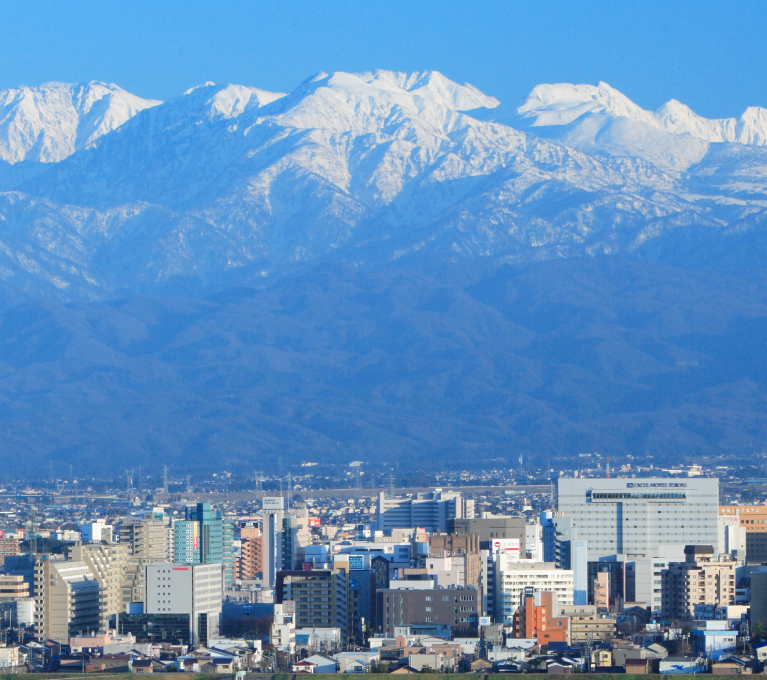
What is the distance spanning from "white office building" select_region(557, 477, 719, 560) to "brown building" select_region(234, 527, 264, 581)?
1496 cm

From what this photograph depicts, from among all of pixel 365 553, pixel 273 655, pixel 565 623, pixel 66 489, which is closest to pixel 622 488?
pixel 365 553

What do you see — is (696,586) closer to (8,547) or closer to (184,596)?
(184,596)

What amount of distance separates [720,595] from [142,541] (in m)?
27.2

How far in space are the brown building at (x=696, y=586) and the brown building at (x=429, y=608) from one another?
34.0 ft

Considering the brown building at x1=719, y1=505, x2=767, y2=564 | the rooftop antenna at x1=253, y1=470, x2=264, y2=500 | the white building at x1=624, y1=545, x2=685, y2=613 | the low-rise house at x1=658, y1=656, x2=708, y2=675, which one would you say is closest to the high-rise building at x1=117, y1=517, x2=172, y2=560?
the white building at x1=624, y1=545, x2=685, y2=613

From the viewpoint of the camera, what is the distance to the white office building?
90875mm

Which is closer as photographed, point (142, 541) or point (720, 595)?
point (720, 595)

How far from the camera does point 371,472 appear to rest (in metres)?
184

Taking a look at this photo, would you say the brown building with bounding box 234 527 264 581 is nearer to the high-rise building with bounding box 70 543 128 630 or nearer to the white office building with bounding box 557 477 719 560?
the white office building with bounding box 557 477 719 560

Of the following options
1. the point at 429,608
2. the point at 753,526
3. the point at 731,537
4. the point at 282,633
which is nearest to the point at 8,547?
the point at 731,537

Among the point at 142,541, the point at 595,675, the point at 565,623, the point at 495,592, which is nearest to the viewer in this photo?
the point at 595,675

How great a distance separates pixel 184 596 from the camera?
64312 millimetres

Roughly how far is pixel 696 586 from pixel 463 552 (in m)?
8.59

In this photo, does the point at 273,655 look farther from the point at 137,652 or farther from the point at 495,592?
the point at 495,592
